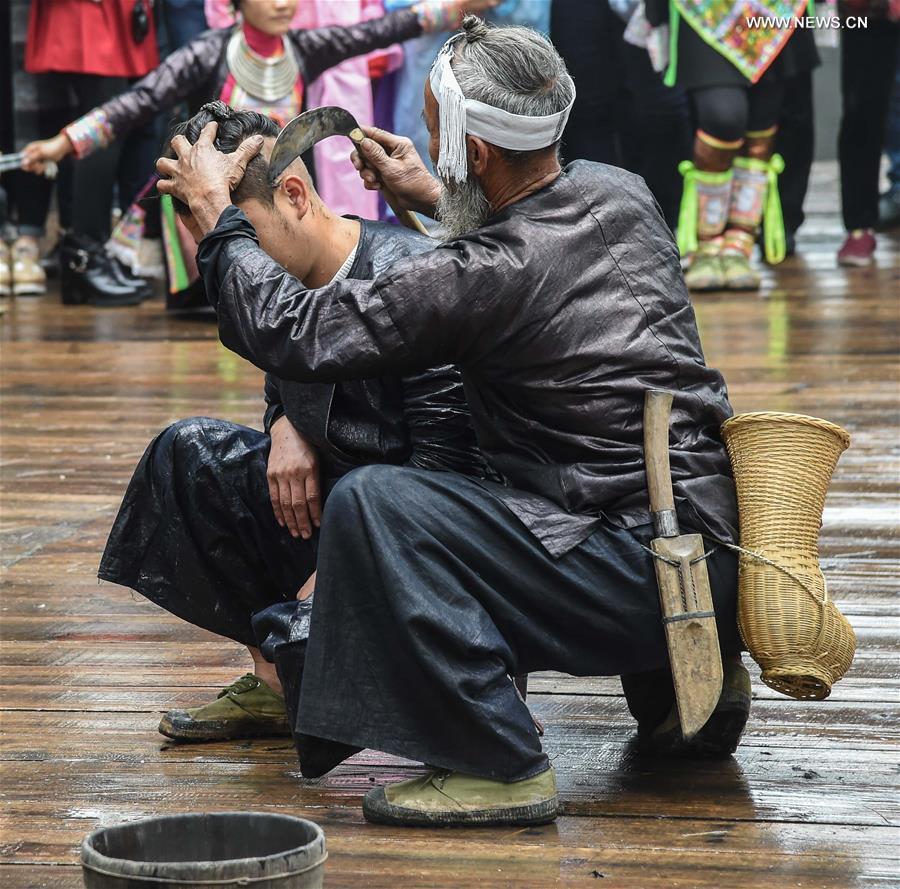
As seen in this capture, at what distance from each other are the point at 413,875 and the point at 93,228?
5.38m

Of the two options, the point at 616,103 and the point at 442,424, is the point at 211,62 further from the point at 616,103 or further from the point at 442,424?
the point at 442,424

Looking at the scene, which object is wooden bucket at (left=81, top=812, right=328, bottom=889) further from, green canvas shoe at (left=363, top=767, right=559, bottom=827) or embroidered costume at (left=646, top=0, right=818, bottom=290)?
embroidered costume at (left=646, top=0, right=818, bottom=290)

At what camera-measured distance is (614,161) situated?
25.7ft

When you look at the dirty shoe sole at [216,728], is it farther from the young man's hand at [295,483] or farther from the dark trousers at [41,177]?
the dark trousers at [41,177]

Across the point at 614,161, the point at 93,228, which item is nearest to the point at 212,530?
the point at 93,228

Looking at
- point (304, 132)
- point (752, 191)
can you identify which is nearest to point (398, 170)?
point (304, 132)

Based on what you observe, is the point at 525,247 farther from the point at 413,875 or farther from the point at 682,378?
the point at 413,875

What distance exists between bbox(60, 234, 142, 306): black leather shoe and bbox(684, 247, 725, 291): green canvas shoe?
7.53 ft

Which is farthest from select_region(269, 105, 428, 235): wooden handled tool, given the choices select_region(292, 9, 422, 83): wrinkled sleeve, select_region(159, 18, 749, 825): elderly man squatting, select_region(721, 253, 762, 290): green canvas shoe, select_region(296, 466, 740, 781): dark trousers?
select_region(721, 253, 762, 290): green canvas shoe

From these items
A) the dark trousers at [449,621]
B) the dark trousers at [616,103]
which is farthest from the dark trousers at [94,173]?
the dark trousers at [449,621]

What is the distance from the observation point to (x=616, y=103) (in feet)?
26.2

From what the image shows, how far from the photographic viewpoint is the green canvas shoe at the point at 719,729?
8.86 feet

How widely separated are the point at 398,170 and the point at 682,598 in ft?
3.12

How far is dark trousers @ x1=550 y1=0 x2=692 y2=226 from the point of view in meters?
7.47
